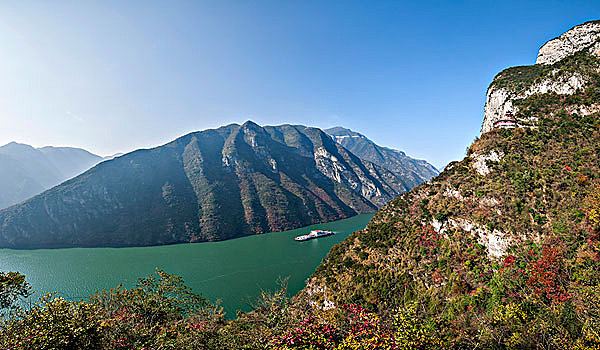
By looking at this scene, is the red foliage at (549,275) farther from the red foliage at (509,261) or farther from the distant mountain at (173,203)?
the distant mountain at (173,203)

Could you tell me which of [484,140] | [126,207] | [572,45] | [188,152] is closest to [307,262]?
[484,140]

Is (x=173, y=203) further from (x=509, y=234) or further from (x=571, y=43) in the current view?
(x=571, y=43)

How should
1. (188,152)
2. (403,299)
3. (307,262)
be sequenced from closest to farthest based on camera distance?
1. (403,299)
2. (307,262)
3. (188,152)

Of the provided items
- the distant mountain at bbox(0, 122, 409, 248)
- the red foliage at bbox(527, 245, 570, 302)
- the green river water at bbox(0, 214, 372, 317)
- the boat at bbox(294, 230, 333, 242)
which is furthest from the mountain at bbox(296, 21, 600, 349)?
the distant mountain at bbox(0, 122, 409, 248)

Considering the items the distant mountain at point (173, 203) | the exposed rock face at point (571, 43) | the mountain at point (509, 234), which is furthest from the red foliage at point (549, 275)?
the distant mountain at point (173, 203)

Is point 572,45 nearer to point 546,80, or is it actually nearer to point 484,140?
point 546,80

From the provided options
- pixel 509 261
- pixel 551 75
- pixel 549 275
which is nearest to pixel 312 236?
pixel 509 261

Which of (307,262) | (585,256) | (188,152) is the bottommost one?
(307,262)
